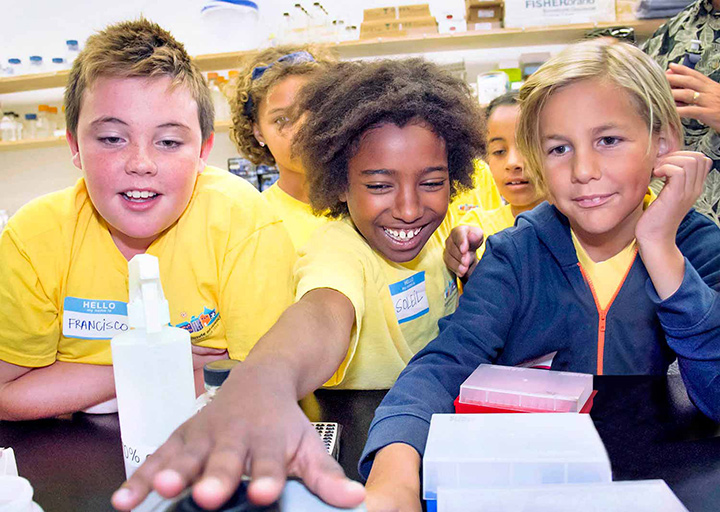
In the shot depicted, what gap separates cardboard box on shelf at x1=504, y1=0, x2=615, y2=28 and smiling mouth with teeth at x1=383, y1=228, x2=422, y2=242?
9.15 ft

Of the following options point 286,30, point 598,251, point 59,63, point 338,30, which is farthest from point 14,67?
point 598,251

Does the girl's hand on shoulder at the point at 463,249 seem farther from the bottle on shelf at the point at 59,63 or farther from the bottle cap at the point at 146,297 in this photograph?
the bottle on shelf at the point at 59,63

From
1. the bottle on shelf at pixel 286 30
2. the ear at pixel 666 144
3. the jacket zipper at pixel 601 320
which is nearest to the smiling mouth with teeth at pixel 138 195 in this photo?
the jacket zipper at pixel 601 320

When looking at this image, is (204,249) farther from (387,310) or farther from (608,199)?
(608,199)

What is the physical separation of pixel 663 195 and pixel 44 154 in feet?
14.3

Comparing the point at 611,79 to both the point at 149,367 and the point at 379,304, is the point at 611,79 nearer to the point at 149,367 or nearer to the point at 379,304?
the point at 379,304

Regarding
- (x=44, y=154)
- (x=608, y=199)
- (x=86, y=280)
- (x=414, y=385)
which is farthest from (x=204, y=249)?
(x=44, y=154)

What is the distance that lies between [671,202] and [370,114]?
51 cm

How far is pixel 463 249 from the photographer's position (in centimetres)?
116

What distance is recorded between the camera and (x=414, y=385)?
79cm

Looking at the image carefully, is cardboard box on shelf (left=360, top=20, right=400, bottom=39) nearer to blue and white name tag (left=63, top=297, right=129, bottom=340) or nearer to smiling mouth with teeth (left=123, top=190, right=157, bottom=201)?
smiling mouth with teeth (left=123, top=190, right=157, bottom=201)

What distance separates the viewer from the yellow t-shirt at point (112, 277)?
1020 mm

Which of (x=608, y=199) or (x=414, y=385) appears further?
(x=608, y=199)

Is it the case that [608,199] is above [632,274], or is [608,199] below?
above
